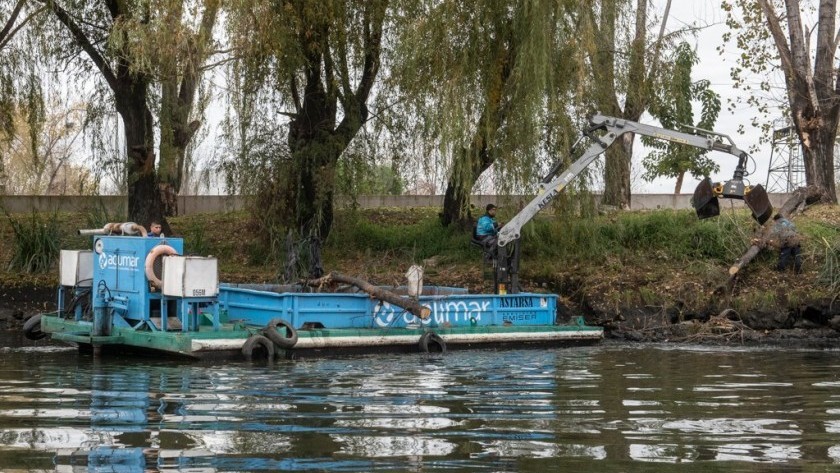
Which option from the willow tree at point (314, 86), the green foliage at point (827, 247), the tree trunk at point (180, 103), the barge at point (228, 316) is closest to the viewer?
the barge at point (228, 316)

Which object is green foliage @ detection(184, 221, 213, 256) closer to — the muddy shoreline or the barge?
the muddy shoreline

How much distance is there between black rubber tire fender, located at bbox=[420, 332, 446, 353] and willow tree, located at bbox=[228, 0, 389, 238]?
706 centimetres

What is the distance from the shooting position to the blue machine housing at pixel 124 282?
1628 cm

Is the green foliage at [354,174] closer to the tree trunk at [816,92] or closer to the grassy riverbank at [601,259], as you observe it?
the grassy riverbank at [601,259]

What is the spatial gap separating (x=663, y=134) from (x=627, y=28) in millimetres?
5488

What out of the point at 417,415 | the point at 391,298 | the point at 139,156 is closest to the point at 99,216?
the point at 139,156

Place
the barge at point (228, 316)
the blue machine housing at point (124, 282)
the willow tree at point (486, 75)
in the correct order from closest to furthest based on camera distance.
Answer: the barge at point (228, 316)
the blue machine housing at point (124, 282)
the willow tree at point (486, 75)

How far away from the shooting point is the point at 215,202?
105 feet

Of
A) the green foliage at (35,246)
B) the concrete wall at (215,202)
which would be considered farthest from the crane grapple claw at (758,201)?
the green foliage at (35,246)

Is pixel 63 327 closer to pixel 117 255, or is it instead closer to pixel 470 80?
pixel 117 255

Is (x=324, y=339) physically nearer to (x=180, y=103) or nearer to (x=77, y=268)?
(x=77, y=268)

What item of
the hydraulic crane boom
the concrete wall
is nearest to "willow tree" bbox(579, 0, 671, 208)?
the hydraulic crane boom

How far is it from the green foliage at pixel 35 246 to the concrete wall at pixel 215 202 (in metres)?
1.45

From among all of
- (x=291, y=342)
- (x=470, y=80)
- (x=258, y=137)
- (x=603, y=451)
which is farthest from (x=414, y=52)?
(x=603, y=451)
